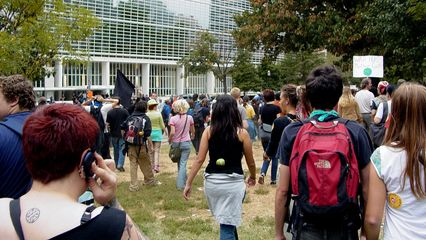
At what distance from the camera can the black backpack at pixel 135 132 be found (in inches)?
372

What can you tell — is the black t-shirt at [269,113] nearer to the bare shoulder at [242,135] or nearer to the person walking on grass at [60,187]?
the bare shoulder at [242,135]

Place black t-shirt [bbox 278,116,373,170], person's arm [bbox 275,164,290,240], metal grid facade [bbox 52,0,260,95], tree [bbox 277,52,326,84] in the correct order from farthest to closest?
metal grid facade [bbox 52,0,260,95] < tree [bbox 277,52,326,84] < person's arm [bbox 275,164,290,240] < black t-shirt [bbox 278,116,373,170]

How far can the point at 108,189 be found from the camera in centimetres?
227

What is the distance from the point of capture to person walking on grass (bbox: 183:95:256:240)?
5234 mm

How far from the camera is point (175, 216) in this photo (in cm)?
770

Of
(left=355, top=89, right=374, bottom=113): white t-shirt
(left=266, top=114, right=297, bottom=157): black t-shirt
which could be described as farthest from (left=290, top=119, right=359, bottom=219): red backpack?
(left=355, top=89, right=374, bottom=113): white t-shirt

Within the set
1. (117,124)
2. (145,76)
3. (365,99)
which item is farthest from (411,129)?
(145,76)

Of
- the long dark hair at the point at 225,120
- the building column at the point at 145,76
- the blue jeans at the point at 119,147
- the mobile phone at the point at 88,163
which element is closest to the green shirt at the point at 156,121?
the blue jeans at the point at 119,147

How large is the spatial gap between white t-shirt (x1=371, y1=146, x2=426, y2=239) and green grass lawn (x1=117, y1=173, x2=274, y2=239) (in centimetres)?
366

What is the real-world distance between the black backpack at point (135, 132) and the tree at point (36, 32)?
5699 millimetres

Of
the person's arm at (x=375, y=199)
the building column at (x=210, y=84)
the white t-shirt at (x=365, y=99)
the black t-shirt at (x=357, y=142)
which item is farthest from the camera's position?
the building column at (x=210, y=84)

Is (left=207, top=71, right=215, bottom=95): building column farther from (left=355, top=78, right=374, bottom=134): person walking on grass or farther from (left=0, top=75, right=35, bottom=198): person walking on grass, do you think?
(left=0, top=75, right=35, bottom=198): person walking on grass

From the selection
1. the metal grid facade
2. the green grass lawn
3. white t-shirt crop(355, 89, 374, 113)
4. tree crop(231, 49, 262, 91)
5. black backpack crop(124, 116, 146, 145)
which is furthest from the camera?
the metal grid facade

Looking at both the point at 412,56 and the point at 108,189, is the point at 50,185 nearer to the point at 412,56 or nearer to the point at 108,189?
the point at 108,189
